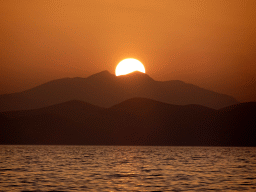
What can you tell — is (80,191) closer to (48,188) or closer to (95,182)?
(48,188)

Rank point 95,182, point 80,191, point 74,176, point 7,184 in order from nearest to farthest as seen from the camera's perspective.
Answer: point 80,191 → point 7,184 → point 95,182 → point 74,176

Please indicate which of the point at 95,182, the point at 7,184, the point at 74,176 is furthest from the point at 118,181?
the point at 7,184

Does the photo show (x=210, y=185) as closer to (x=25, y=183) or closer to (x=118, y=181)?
(x=118, y=181)

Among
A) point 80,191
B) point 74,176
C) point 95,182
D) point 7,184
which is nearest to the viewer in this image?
point 80,191

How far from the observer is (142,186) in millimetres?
44875

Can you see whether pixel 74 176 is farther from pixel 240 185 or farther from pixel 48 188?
pixel 240 185

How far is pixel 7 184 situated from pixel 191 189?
17443mm

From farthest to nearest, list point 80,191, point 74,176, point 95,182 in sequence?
1. point 74,176
2. point 95,182
3. point 80,191

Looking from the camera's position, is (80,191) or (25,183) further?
(25,183)

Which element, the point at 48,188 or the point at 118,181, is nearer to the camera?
the point at 48,188

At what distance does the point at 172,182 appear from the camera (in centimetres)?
4853

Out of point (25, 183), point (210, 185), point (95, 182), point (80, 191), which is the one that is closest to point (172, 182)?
point (210, 185)

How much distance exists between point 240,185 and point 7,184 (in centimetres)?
2268

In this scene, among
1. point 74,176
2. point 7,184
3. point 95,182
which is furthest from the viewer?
point 74,176
